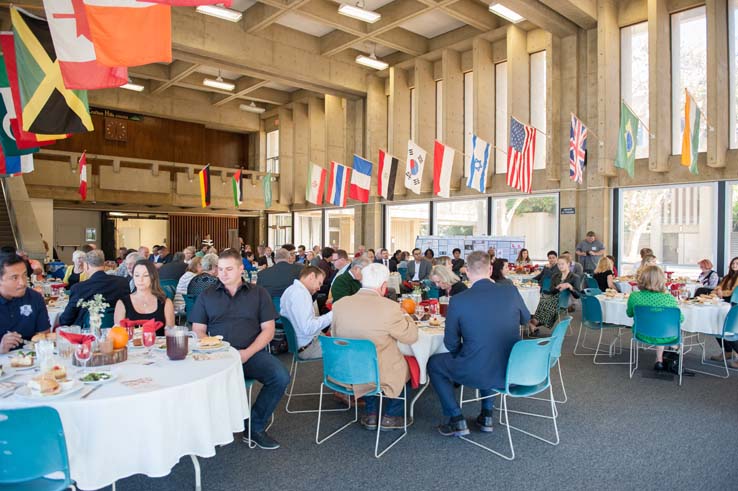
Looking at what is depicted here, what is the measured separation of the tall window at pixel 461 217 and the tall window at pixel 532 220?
0.49m

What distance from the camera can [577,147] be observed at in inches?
447

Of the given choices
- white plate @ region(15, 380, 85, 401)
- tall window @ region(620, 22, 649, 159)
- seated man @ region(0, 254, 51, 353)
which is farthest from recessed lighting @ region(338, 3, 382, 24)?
white plate @ region(15, 380, 85, 401)

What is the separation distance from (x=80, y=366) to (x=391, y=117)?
1530 centimetres

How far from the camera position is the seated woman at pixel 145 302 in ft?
12.7

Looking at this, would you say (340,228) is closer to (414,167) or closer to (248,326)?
(414,167)

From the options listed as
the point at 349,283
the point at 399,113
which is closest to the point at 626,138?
the point at 349,283

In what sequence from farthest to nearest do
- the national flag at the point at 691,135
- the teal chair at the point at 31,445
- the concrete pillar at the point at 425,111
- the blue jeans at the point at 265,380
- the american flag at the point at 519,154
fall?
the concrete pillar at the point at 425,111
the american flag at the point at 519,154
the national flag at the point at 691,135
the blue jeans at the point at 265,380
the teal chair at the point at 31,445

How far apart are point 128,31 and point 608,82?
11.0 meters

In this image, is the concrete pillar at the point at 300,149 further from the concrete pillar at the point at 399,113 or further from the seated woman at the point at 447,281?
the seated woman at the point at 447,281

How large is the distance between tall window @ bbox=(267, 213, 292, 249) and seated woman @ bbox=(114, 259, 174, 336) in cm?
1846

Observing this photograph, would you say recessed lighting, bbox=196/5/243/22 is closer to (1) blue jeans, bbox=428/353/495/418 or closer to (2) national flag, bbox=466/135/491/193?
(2) national flag, bbox=466/135/491/193

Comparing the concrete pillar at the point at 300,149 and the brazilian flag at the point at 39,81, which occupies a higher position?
the concrete pillar at the point at 300,149

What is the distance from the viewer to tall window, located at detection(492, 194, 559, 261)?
13.7 meters

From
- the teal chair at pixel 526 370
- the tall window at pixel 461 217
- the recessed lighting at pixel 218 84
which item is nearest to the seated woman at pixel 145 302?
the teal chair at pixel 526 370
